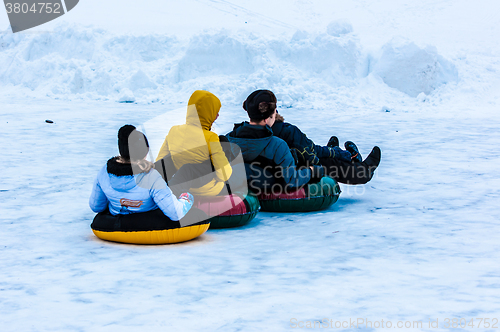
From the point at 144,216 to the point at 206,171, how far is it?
0.72 metres

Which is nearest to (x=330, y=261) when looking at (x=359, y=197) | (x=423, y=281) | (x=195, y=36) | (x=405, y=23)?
(x=423, y=281)

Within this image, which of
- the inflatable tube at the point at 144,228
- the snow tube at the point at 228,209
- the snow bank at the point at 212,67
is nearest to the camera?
the inflatable tube at the point at 144,228

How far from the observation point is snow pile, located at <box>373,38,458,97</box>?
1421 cm

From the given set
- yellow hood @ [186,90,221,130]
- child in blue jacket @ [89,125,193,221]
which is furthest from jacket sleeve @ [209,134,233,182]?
child in blue jacket @ [89,125,193,221]

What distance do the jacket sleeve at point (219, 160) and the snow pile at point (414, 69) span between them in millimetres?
11386

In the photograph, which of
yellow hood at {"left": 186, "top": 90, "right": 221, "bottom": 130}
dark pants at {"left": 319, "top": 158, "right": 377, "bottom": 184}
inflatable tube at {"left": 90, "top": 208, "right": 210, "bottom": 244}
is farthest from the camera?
dark pants at {"left": 319, "top": 158, "right": 377, "bottom": 184}

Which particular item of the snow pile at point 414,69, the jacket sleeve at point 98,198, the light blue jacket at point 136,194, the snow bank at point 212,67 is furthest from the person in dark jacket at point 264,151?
the snow pile at point 414,69

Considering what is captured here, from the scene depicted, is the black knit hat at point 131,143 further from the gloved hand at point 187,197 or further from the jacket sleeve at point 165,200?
the gloved hand at point 187,197

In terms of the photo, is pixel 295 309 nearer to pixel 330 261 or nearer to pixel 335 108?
pixel 330 261

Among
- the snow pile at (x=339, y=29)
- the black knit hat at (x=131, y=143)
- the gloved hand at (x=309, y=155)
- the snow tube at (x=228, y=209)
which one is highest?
the snow pile at (x=339, y=29)

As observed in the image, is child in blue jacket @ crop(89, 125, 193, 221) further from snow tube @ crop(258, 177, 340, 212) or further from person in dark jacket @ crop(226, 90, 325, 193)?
snow tube @ crop(258, 177, 340, 212)

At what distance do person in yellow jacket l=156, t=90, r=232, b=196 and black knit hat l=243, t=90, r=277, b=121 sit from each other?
0.33m

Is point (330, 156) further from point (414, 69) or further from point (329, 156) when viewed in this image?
point (414, 69)

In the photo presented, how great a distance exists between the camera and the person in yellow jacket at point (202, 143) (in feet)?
13.2
